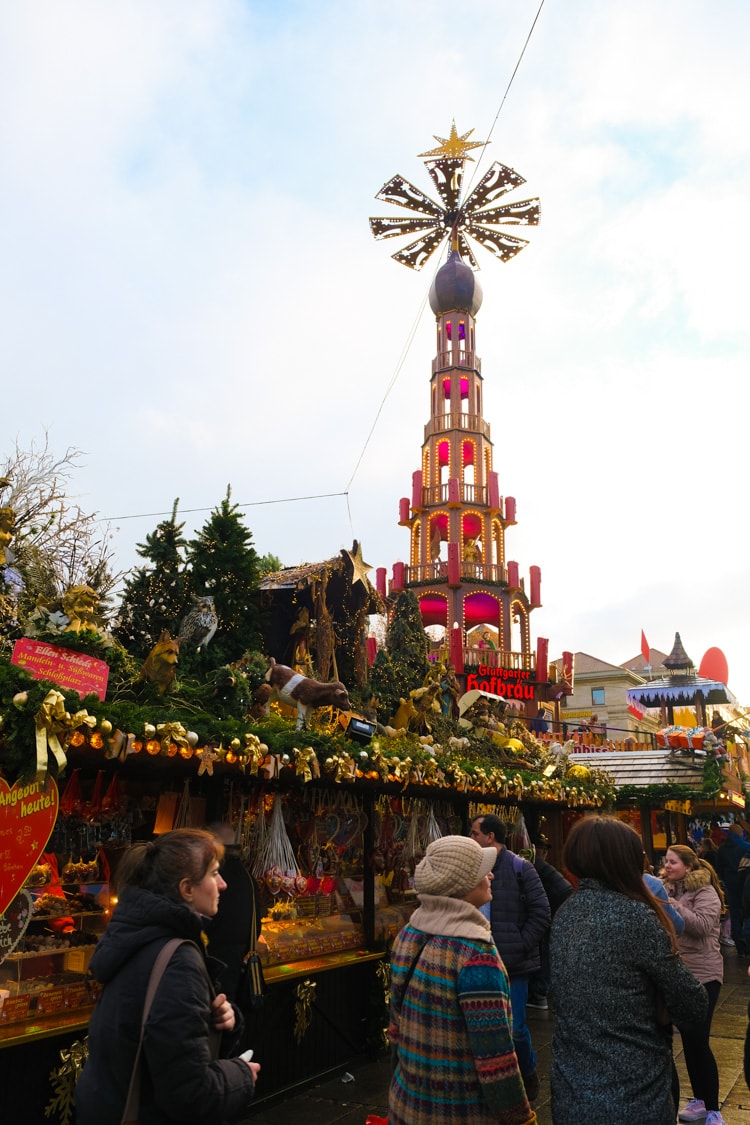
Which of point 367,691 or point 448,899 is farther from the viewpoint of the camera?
point 367,691

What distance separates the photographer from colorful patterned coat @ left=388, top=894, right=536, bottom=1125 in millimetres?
2615

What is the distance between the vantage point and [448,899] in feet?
9.48

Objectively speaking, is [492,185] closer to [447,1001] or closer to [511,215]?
[511,215]

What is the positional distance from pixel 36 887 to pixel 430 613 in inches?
1123

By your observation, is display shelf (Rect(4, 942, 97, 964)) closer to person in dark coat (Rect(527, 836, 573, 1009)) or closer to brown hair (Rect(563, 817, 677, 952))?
person in dark coat (Rect(527, 836, 573, 1009))

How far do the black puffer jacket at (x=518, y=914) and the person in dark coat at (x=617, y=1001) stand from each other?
2.88 meters

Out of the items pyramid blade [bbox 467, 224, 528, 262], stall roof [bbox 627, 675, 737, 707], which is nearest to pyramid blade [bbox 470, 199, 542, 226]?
pyramid blade [bbox 467, 224, 528, 262]

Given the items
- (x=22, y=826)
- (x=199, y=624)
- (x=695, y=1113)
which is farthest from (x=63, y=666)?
(x=695, y=1113)

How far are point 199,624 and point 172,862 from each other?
5358mm

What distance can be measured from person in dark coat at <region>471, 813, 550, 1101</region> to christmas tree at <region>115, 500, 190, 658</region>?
146 inches

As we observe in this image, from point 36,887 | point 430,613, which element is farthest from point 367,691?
point 430,613

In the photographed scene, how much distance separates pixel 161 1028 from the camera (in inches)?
84.7

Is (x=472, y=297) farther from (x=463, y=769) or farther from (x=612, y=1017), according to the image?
(x=612, y=1017)

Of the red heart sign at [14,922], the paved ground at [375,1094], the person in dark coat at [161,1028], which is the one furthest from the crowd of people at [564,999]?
the paved ground at [375,1094]
